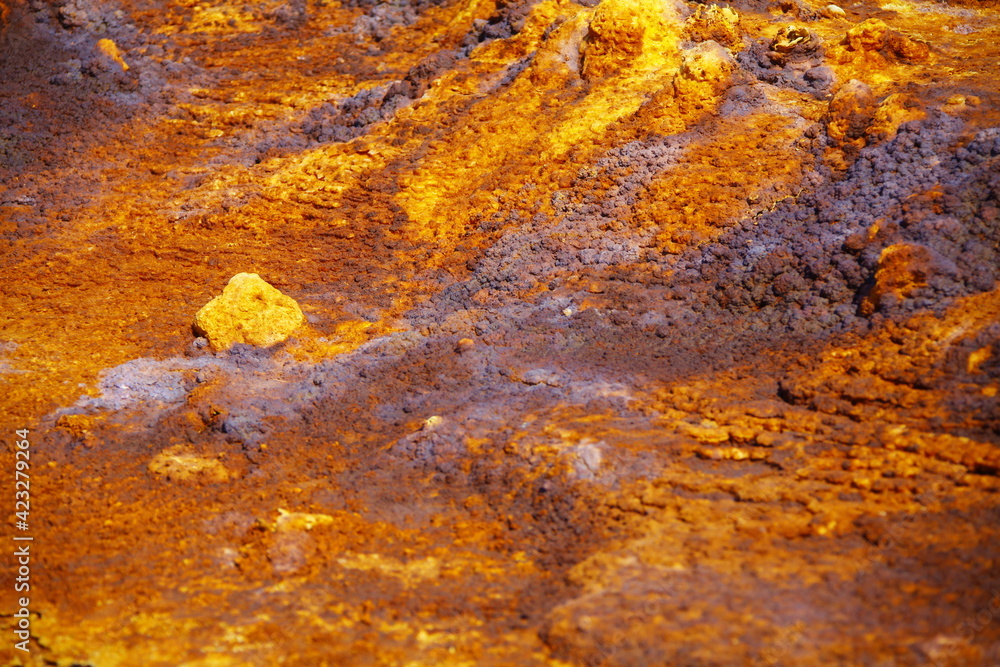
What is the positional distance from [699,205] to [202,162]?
223 inches

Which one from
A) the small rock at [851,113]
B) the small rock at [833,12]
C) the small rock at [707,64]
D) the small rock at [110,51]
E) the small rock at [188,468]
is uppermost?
the small rock at [833,12]

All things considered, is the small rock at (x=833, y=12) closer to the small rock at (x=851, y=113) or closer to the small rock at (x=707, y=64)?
the small rock at (x=707, y=64)

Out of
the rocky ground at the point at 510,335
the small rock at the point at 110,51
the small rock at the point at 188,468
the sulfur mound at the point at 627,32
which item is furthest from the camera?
the small rock at the point at 110,51

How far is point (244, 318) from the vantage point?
267 inches

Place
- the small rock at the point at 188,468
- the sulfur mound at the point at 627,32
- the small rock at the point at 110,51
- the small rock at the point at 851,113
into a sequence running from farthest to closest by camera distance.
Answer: the small rock at the point at 110,51 < the sulfur mound at the point at 627,32 < the small rock at the point at 851,113 < the small rock at the point at 188,468

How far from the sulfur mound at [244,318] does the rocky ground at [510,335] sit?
172 mm

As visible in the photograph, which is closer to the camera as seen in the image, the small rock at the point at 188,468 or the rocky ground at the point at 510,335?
the rocky ground at the point at 510,335

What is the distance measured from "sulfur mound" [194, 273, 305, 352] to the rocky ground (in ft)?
0.56

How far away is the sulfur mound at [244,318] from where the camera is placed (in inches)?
267

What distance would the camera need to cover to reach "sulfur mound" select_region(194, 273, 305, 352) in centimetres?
679

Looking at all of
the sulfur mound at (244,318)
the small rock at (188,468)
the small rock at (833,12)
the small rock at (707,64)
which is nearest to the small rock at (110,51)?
the sulfur mound at (244,318)

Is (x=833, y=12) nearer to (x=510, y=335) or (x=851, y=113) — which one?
(x=851, y=113)

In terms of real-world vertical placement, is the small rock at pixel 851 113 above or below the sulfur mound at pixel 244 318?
above

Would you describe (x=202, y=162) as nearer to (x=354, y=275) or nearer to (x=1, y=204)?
(x=1, y=204)
